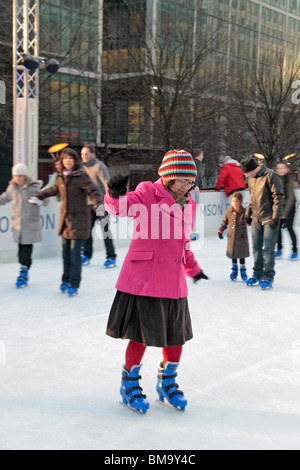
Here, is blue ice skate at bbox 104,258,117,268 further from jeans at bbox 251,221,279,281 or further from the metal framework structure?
the metal framework structure

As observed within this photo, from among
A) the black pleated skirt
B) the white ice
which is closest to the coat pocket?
the black pleated skirt

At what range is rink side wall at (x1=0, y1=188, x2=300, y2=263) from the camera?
7164 millimetres

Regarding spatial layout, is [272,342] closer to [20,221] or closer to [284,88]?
[20,221]

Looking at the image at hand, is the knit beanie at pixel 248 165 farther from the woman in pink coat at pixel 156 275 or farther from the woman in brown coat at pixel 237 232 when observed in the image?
the woman in pink coat at pixel 156 275

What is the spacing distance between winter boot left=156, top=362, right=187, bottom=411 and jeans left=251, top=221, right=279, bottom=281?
3.29m

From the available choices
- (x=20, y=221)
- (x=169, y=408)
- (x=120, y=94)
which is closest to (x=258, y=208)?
(x=20, y=221)

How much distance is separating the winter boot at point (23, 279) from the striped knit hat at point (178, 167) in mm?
3465

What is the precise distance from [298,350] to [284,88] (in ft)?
57.4

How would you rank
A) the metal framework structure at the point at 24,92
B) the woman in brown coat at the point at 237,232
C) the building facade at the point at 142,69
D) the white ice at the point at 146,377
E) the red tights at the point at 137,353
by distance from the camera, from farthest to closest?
the building facade at the point at 142,69 → the metal framework structure at the point at 24,92 → the woman in brown coat at the point at 237,232 → the red tights at the point at 137,353 → the white ice at the point at 146,377

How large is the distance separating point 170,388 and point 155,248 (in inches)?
30.8

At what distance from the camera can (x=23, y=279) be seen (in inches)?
232

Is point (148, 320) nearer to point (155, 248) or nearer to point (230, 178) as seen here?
point (155, 248)

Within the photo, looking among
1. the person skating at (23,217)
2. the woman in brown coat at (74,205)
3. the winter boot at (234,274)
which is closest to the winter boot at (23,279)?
the person skating at (23,217)

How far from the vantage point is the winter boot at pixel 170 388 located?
292 centimetres
